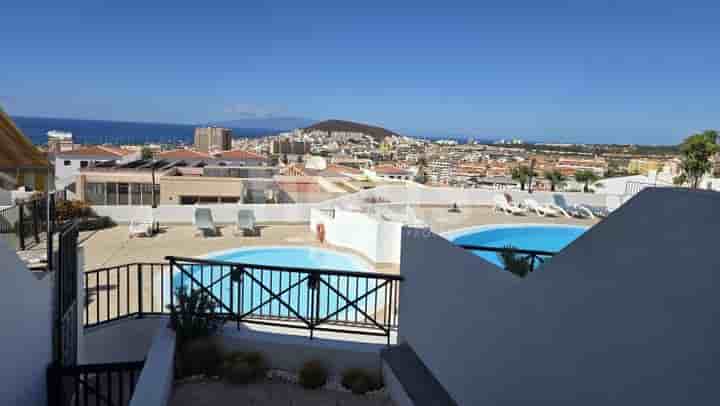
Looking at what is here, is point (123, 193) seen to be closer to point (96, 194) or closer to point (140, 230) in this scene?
point (96, 194)

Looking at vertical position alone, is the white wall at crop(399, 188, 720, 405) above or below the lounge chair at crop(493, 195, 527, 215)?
above

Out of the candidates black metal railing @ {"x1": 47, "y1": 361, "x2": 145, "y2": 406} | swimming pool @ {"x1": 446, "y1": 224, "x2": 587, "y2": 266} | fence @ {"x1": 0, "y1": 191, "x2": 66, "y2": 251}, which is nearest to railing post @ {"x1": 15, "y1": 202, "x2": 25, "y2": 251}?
fence @ {"x1": 0, "y1": 191, "x2": 66, "y2": 251}

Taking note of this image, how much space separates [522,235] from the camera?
1384 centimetres

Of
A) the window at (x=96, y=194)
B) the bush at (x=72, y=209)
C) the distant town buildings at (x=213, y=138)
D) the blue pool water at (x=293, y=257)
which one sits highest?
the distant town buildings at (x=213, y=138)

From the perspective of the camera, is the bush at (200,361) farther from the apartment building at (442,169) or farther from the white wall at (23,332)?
the apartment building at (442,169)

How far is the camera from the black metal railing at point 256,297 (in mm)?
4945

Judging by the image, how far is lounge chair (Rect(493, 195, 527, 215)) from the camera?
1602cm

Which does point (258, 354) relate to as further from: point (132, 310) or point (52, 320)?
point (132, 310)

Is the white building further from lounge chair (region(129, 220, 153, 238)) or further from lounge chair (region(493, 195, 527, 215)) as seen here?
lounge chair (region(493, 195, 527, 215))

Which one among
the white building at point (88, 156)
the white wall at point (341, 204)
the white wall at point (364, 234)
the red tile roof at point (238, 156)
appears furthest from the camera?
the red tile roof at point (238, 156)

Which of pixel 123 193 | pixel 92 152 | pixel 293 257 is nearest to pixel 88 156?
pixel 92 152

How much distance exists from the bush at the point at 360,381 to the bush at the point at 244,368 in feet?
2.61

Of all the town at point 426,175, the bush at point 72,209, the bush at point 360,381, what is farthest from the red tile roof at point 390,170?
the bush at point 360,381

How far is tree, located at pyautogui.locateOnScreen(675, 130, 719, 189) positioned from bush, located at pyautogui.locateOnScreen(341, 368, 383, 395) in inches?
208
